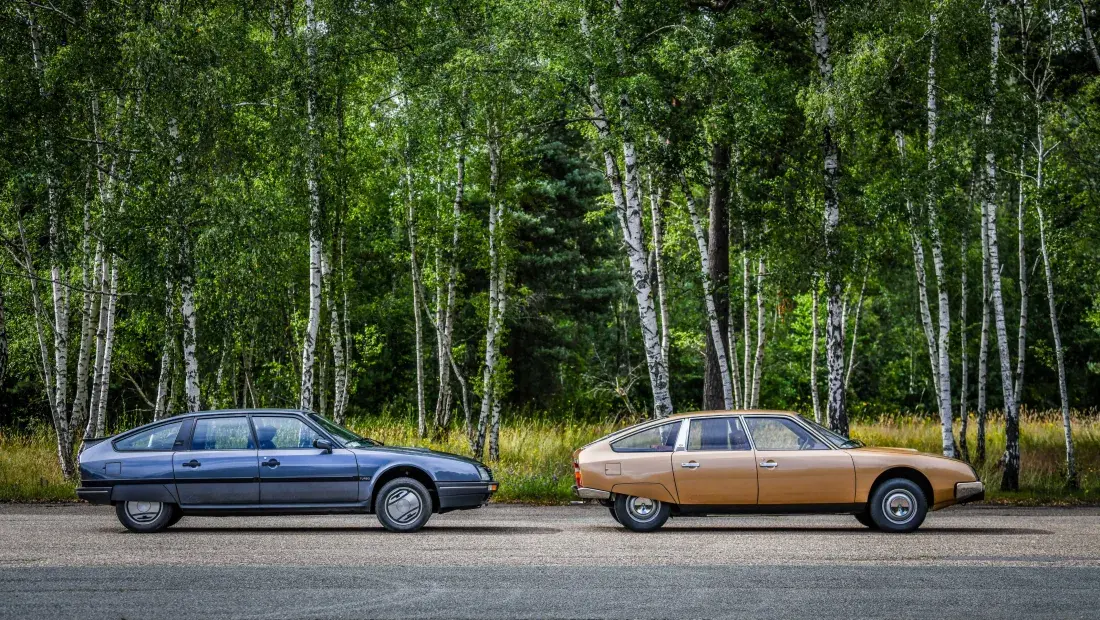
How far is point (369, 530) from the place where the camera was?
1424 centimetres

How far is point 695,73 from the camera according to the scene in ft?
65.3

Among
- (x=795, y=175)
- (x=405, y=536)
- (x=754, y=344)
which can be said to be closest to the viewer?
(x=405, y=536)

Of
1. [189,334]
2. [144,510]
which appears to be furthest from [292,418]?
[189,334]

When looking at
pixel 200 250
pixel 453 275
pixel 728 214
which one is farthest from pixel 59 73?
pixel 728 214

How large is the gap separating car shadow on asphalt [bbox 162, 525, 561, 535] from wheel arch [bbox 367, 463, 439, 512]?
355mm

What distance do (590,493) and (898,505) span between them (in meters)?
3.81

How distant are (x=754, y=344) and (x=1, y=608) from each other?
34.8 metres

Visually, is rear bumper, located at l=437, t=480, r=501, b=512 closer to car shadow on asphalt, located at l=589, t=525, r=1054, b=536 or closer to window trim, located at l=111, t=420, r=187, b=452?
car shadow on asphalt, located at l=589, t=525, r=1054, b=536

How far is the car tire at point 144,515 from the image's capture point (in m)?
14.0

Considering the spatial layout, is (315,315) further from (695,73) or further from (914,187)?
(914,187)

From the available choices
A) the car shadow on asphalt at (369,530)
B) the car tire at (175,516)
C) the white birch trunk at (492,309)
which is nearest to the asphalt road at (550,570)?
the car shadow on asphalt at (369,530)

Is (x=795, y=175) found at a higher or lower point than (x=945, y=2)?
lower

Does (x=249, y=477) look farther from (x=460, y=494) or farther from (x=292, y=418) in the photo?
(x=460, y=494)

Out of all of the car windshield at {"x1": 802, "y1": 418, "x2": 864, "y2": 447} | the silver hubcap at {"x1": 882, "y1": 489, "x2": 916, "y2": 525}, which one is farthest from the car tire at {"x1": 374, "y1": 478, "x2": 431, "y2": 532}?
the silver hubcap at {"x1": 882, "y1": 489, "x2": 916, "y2": 525}
